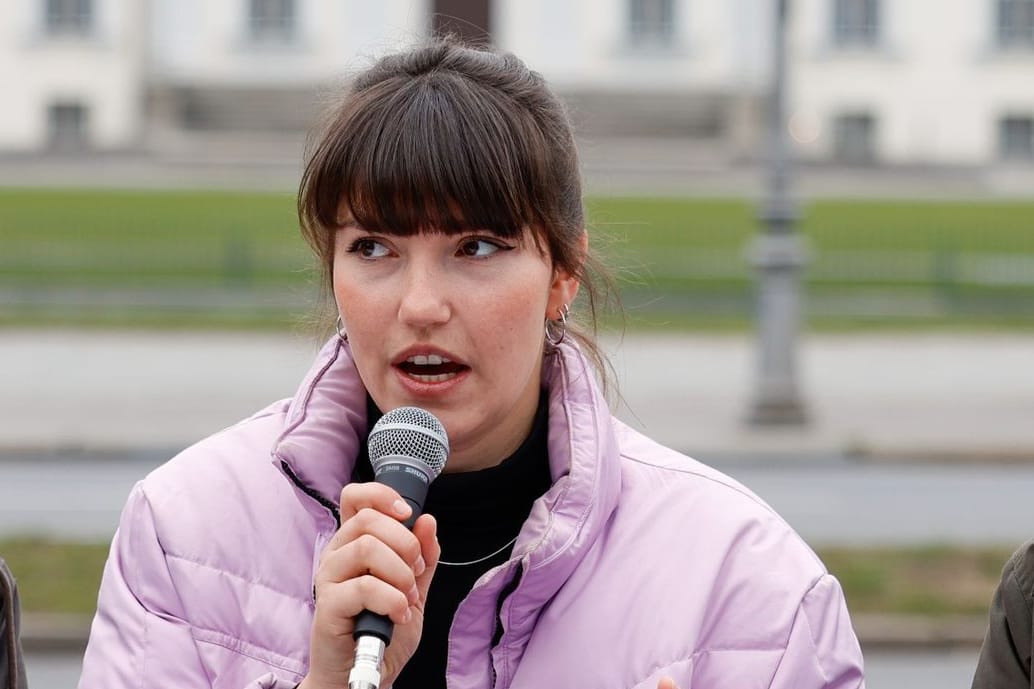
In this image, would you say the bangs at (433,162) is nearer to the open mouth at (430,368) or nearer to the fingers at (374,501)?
the open mouth at (430,368)

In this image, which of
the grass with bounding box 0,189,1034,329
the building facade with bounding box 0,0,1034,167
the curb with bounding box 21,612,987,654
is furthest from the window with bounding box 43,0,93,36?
the curb with bounding box 21,612,987,654

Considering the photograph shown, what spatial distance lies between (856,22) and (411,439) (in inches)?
2178

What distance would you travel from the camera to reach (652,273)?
17.4m

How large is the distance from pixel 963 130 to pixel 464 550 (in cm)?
5203

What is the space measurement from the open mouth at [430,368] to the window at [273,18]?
5478 centimetres

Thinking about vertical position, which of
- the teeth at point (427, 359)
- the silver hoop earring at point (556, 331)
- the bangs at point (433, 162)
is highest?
the bangs at point (433, 162)

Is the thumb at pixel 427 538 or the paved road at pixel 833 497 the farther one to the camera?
the paved road at pixel 833 497

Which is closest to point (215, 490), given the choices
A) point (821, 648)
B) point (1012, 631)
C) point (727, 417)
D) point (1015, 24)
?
point (821, 648)

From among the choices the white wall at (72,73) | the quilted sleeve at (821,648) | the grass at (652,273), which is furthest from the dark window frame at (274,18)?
the quilted sleeve at (821,648)

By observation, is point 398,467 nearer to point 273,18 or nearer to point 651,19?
point 273,18

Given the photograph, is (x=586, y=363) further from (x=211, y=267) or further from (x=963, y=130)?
(x=963, y=130)

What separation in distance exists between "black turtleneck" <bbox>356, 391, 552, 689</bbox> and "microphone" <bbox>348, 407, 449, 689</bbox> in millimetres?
217

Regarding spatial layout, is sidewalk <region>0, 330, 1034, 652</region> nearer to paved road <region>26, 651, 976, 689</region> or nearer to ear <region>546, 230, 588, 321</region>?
paved road <region>26, 651, 976, 689</region>

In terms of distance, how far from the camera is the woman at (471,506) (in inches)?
86.1
